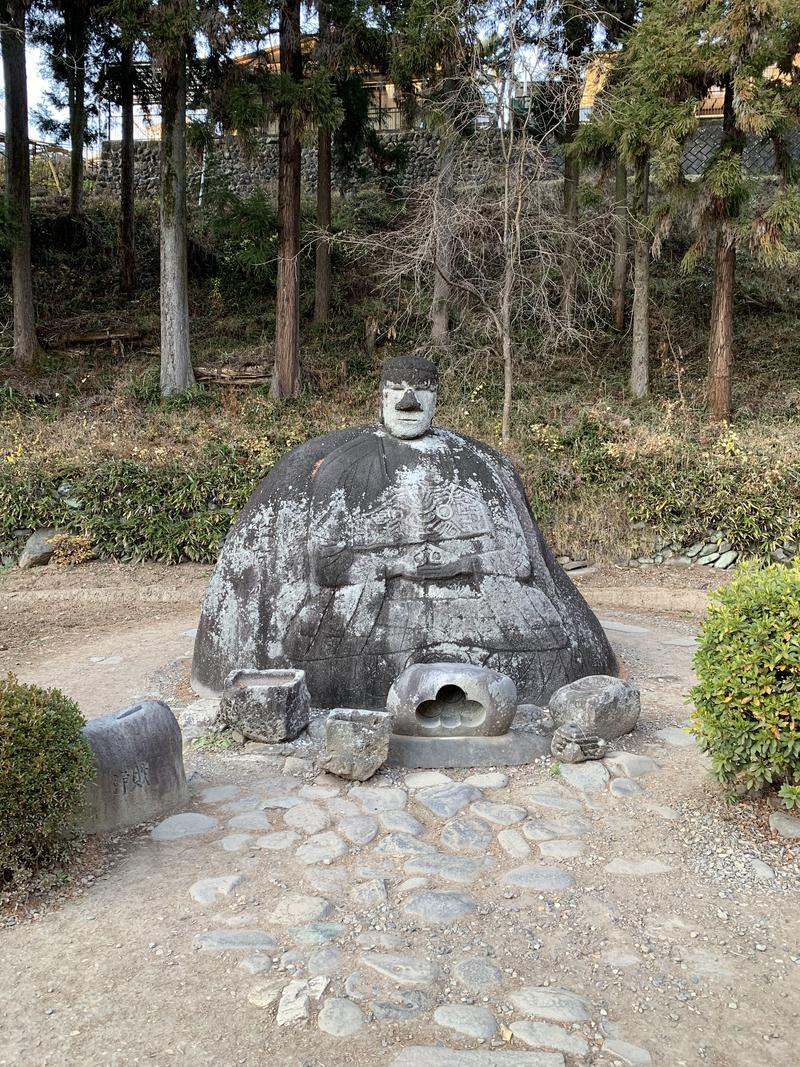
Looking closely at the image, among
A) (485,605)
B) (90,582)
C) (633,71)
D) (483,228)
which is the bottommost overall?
(90,582)

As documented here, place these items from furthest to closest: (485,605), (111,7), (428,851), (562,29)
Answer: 1. (562,29)
2. (111,7)
3. (485,605)
4. (428,851)

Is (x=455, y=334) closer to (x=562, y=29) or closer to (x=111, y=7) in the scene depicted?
(x=562, y=29)

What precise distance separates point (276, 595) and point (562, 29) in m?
12.8

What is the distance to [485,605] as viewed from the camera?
576cm

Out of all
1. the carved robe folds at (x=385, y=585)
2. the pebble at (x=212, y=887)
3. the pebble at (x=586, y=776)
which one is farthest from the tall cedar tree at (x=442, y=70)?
the pebble at (x=212, y=887)

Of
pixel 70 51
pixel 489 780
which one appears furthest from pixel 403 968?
pixel 70 51

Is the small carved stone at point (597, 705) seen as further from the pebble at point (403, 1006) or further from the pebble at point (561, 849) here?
the pebble at point (403, 1006)

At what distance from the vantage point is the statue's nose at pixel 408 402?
235 inches

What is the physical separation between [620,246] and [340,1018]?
14.6m

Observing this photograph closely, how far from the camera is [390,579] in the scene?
5.79 m

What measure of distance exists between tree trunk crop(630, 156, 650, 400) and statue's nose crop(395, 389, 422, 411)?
29.5 feet

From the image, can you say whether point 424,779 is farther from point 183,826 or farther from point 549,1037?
point 549,1037

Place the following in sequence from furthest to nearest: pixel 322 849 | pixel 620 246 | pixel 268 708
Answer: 1. pixel 620 246
2. pixel 268 708
3. pixel 322 849

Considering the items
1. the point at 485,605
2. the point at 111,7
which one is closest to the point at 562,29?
the point at 111,7
